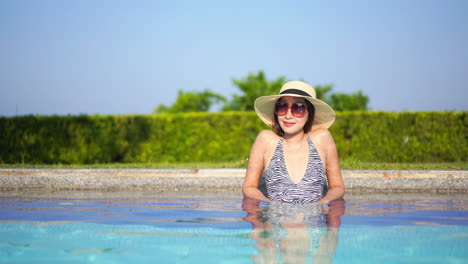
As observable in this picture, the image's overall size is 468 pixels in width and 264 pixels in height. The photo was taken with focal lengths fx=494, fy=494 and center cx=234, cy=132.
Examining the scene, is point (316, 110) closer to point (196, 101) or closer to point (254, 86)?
point (254, 86)

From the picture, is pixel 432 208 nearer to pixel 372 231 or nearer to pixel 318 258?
pixel 372 231

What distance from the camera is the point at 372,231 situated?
178 inches

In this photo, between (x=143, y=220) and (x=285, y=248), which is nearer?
(x=285, y=248)

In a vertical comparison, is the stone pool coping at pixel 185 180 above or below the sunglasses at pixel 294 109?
below

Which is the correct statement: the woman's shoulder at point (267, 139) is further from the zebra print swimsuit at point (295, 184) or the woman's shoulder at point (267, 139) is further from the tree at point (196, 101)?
the tree at point (196, 101)

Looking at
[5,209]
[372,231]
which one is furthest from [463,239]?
[5,209]

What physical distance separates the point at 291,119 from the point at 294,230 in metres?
1.23

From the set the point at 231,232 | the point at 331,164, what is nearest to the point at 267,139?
the point at 331,164

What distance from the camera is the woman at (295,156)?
4.96 metres

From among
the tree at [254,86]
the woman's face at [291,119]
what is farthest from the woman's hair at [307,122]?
the tree at [254,86]

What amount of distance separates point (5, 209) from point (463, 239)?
5131 mm

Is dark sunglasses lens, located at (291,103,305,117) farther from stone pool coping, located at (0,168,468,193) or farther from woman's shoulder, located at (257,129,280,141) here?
stone pool coping, located at (0,168,468,193)

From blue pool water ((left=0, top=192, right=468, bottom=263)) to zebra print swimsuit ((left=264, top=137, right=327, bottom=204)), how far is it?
13 centimetres

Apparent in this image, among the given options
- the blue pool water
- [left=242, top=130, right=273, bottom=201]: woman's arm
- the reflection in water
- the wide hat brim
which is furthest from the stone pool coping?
[left=242, top=130, right=273, bottom=201]: woman's arm
